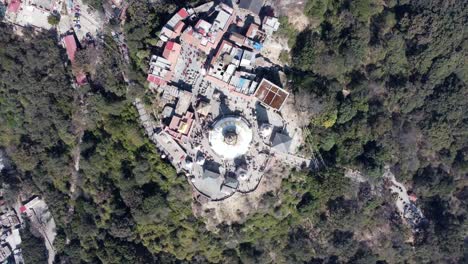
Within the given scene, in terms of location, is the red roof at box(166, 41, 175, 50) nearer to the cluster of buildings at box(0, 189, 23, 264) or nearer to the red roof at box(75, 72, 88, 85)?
the red roof at box(75, 72, 88, 85)

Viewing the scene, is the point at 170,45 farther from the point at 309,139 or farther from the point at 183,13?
the point at 309,139

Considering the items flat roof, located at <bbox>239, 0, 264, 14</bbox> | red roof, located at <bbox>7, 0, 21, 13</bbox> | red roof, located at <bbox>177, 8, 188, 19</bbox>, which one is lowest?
red roof, located at <bbox>7, 0, 21, 13</bbox>

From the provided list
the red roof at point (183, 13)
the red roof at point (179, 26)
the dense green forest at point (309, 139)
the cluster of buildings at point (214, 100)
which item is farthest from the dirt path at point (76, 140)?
the red roof at point (183, 13)

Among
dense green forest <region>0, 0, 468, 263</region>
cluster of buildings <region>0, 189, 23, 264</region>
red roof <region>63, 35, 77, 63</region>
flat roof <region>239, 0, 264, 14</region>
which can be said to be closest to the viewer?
flat roof <region>239, 0, 264, 14</region>

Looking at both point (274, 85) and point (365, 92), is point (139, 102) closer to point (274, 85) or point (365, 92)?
point (274, 85)

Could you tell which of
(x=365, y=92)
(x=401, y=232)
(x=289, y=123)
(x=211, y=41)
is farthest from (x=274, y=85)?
(x=401, y=232)

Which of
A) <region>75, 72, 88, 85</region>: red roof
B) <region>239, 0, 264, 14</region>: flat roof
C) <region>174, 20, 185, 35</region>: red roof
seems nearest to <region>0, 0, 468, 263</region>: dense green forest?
<region>75, 72, 88, 85</region>: red roof

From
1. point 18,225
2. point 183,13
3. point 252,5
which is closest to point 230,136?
point 183,13

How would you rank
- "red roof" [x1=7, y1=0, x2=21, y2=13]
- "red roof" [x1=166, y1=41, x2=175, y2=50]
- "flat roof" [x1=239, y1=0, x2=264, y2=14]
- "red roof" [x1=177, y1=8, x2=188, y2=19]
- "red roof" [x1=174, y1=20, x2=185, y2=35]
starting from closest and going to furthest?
"red roof" [x1=166, y1=41, x2=175, y2=50] → "red roof" [x1=174, y1=20, x2=185, y2=35] → "red roof" [x1=177, y1=8, x2=188, y2=19] → "flat roof" [x1=239, y1=0, x2=264, y2=14] → "red roof" [x1=7, y1=0, x2=21, y2=13]
